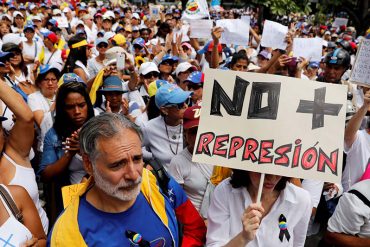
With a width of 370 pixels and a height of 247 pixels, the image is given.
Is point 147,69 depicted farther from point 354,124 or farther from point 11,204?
point 11,204

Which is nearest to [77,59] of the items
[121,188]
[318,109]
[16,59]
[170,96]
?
[16,59]

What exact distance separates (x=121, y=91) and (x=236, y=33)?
3000mm

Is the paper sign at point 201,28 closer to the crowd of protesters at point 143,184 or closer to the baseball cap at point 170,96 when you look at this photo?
the crowd of protesters at point 143,184

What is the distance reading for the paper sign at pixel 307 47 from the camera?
5369mm

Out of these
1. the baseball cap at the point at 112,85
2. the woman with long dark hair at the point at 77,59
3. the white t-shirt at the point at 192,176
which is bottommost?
the woman with long dark hair at the point at 77,59

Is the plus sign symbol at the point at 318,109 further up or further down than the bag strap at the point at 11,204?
further up

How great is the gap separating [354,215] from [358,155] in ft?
3.18

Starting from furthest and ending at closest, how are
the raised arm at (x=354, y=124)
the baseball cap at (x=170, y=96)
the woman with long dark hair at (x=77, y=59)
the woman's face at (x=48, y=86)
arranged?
the woman with long dark hair at (x=77, y=59) → the woman's face at (x=48, y=86) → the baseball cap at (x=170, y=96) → the raised arm at (x=354, y=124)

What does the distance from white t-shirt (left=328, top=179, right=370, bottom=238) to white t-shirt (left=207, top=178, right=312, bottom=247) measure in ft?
1.27

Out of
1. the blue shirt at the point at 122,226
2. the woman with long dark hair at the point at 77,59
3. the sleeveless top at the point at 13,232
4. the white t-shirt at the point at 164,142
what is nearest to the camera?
the blue shirt at the point at 122,226

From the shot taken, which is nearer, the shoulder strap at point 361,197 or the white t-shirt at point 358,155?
the shoulder strap at point 361,197

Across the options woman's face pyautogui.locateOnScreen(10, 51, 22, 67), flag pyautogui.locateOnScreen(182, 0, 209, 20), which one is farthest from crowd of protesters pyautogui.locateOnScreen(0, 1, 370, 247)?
flag pyautogui.locateOnScreen(182, 0, 209, 20)

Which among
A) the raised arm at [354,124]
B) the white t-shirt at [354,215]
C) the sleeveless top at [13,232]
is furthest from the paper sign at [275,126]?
the raised arm at [354,124]

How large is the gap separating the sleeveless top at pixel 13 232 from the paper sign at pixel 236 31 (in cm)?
500
